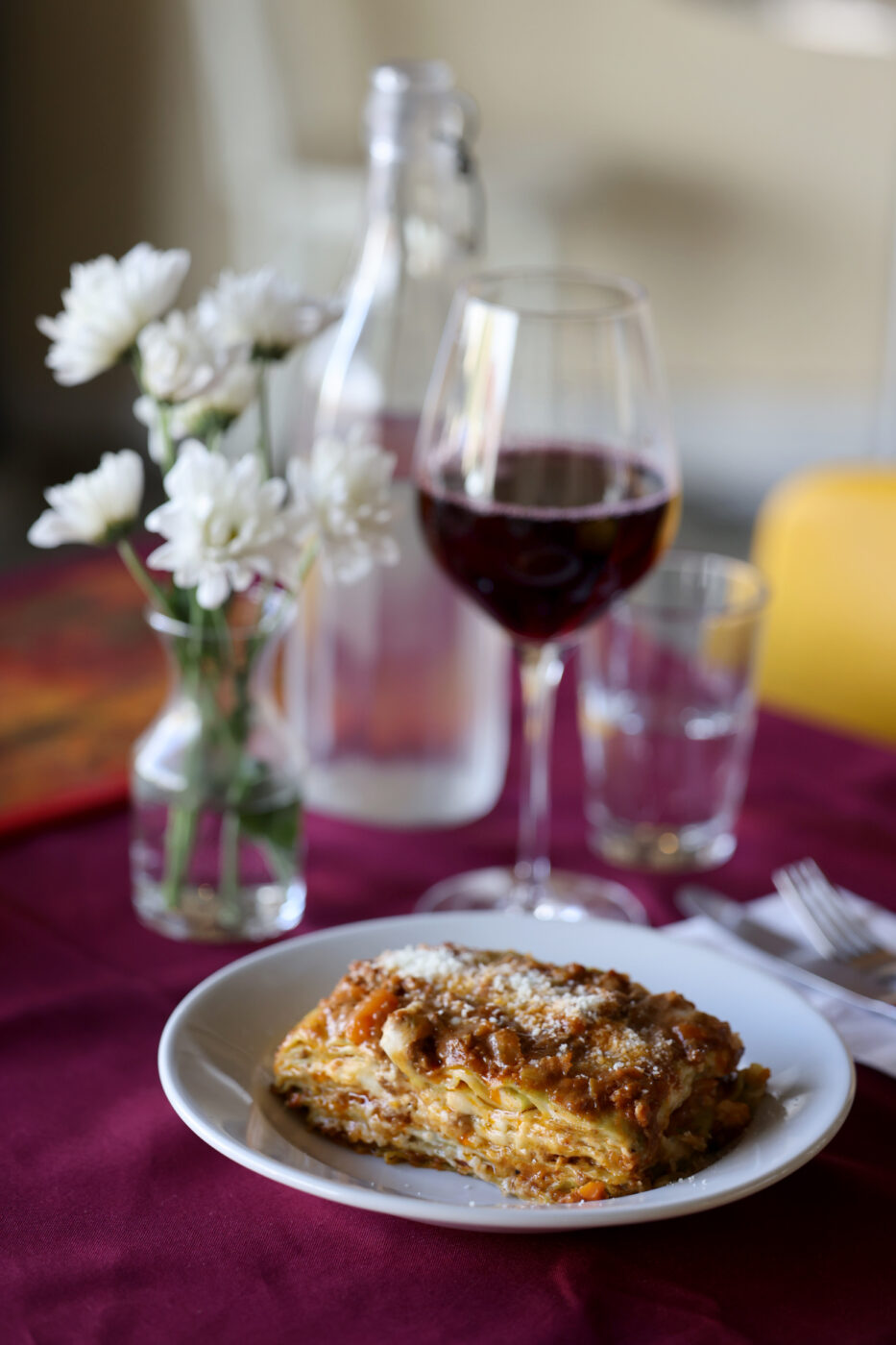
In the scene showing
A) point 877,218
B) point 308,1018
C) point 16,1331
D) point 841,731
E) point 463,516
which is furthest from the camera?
point 877,218

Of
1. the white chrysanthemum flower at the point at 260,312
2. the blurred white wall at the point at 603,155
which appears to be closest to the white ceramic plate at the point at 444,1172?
the white chrysanthemum flower at the point at 260,312

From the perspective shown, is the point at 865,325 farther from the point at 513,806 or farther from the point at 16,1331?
the point at 16,1331

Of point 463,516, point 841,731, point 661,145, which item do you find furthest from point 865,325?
point 463,516

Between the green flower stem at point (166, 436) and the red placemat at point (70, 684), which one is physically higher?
the green flower stem at point (166, 436)

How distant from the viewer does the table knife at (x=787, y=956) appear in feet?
2.48

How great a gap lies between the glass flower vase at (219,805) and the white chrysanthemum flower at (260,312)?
0.14 m

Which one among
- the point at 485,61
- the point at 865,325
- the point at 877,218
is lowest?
the point at 865,325

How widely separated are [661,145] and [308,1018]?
3465 mm

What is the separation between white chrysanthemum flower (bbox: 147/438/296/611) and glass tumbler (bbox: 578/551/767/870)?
31 centimetres

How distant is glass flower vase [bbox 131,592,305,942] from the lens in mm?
860

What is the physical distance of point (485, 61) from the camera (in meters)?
3.84

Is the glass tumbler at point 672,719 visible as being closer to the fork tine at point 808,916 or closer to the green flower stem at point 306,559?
the fork tine at point 808,916

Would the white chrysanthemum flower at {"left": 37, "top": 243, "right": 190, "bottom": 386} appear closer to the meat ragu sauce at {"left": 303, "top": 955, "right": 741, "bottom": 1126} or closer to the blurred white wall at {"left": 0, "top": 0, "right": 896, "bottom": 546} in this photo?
the meat ragu sauce at {"left": 303, "top": 955, "right": 741, "bottom": 1126}

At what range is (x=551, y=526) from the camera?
0.85 metres
